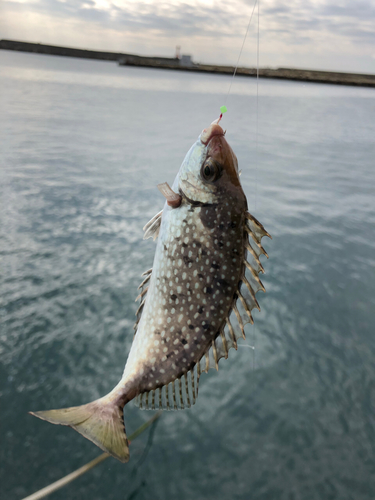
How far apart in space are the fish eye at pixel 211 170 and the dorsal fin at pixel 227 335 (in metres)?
0.36

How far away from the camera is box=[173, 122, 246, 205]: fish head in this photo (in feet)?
8.02

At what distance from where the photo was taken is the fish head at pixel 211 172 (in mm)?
2443

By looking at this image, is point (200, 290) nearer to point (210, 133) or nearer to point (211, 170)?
point (211, 170)

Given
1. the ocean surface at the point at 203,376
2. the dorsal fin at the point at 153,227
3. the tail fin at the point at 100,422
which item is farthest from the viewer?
the ocean surface at the point at 203,376

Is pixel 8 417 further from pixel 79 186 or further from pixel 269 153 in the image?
pixel 269 153

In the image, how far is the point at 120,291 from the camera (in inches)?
338

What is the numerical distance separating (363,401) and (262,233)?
5678 mm

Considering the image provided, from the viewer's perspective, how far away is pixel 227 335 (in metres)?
2.41

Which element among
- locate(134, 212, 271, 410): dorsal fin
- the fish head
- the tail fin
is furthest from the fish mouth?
the tail fin

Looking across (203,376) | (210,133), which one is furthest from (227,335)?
(203,376)

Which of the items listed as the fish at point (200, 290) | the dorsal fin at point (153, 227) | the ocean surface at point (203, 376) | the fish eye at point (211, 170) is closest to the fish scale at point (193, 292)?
the fish at point (200, 290)

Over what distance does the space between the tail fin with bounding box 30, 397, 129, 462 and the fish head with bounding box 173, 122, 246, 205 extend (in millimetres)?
1491

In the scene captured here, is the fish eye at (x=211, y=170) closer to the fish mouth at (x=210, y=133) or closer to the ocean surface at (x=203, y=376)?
the fish mouth at (x=210, y=133)

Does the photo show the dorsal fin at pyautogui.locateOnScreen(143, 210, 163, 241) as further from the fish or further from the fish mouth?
the fish mouth
